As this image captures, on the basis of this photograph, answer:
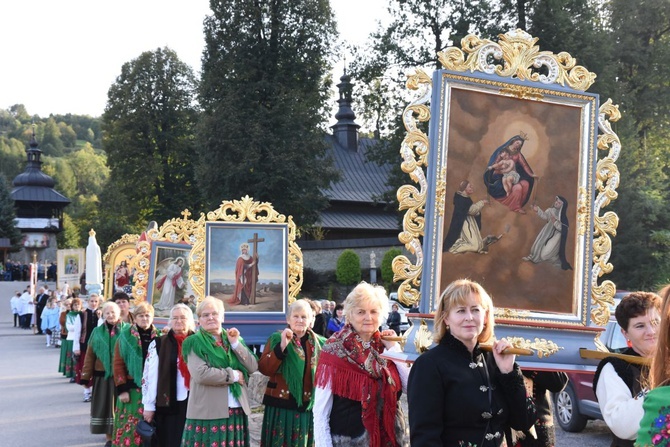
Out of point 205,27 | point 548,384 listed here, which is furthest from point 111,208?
point 548,384

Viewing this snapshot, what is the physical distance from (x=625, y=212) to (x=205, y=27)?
21.9 metres

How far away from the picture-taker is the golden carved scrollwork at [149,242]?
1509 cm

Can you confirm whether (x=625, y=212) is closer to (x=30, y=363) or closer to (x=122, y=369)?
(x=30, y=363)

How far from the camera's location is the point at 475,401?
420cm

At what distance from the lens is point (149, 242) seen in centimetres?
1524

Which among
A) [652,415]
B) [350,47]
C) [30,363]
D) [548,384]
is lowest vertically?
[30,363]

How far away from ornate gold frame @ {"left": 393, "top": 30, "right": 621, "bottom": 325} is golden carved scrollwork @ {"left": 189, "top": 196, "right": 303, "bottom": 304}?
20.8ft

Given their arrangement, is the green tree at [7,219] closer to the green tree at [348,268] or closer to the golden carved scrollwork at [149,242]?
the green tree at [348,268]

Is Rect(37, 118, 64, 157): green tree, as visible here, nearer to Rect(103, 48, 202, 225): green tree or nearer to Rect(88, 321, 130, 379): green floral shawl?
Rect(103, 48, 202, 225): green tree

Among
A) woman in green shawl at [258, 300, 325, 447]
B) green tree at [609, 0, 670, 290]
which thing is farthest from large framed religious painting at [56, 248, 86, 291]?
woman in green shawl at [258, 300, 325, 447]

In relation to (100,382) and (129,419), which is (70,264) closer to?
(100,382)

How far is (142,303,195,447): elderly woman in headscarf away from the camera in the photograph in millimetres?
8586

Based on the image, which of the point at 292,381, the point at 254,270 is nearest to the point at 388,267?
the point at 254,270

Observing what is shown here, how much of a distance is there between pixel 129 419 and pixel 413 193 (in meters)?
4.84
